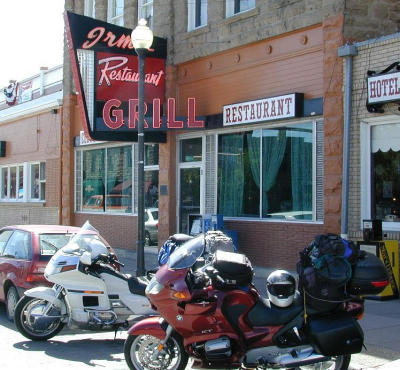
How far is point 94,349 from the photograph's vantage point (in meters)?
7.95

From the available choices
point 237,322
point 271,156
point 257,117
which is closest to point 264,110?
point 257,117

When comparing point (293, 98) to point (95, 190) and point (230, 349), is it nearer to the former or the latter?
point (230, 349)

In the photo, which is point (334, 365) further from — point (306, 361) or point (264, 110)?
point (264, 110)

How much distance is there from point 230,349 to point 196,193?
9.94 meters

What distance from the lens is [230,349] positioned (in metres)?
5.95

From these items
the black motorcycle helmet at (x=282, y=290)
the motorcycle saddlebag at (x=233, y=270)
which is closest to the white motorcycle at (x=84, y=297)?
the motorcycle saddlebag at (x=233, y=270)

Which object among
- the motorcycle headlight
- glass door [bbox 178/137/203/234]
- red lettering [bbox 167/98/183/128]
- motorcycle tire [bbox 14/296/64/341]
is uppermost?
red lettering [bbox 167/98/183/128]

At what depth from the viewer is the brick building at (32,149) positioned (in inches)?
883

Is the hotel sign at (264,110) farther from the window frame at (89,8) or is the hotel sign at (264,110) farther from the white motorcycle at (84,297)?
the window frame at (89,8)

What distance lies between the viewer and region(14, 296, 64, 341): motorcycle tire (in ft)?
26.4

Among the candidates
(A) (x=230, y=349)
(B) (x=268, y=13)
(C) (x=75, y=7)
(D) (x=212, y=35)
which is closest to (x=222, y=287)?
(A) (x=230, y=349)

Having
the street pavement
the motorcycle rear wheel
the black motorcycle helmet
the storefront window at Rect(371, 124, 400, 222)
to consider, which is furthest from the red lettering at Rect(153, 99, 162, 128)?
the motorcycle rear wheel

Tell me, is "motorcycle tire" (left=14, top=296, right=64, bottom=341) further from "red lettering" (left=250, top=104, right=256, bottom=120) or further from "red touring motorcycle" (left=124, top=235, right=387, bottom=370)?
"red lettering" (left=250, top=104, right=256, bottom=120)

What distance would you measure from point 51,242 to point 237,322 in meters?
4.62
